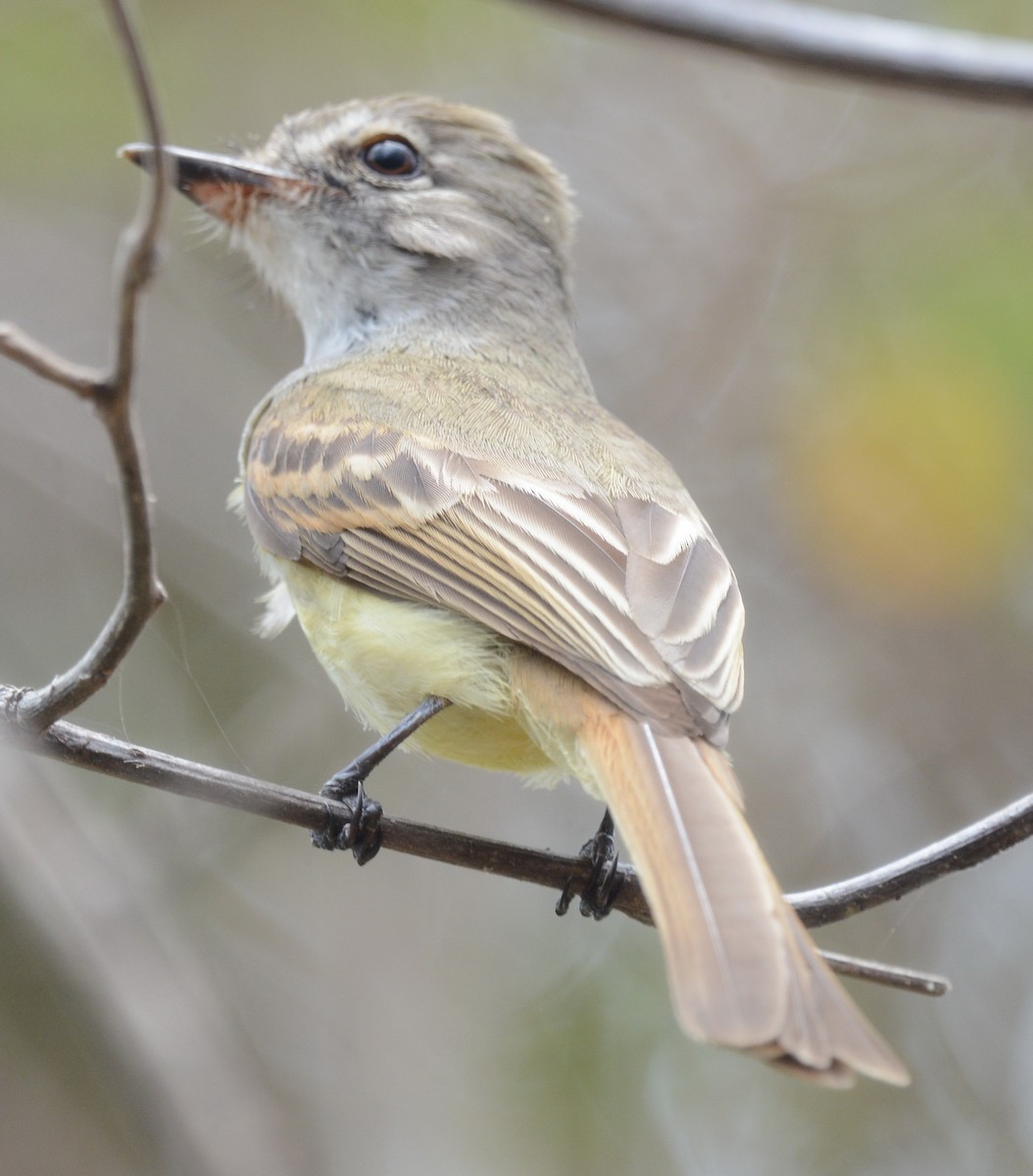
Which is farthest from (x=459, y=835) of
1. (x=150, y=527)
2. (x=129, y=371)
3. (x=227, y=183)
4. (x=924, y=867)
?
(x=227, y=183)

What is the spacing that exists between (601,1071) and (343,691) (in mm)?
3290

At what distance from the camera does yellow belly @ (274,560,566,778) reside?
3375 millimetres

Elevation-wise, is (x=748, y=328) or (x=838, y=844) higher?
(x=748, y=328)

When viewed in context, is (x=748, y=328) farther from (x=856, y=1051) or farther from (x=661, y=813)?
(x=856, y=1051)

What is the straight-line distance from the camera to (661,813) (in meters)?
2.77

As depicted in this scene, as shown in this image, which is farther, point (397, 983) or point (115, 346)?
point (397, 983)

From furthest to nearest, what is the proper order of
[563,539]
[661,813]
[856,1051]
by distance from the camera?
1. [563,539]
2. [661,813]
3. [856,1051]

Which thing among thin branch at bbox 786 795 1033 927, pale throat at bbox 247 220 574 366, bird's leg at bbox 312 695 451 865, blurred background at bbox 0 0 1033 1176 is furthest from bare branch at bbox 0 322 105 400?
blurred background at bbox 0 0 1033 1176

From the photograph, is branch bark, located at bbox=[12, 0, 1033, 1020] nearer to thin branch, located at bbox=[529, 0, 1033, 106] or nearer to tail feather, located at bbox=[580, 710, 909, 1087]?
thin branch, located at bbox=[529, 0, 1033, 106]

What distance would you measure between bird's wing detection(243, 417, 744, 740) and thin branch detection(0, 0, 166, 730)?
3.60ft

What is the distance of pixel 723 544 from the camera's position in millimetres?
6871

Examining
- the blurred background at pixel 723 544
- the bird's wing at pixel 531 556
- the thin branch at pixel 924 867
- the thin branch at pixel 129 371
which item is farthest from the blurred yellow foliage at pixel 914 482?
the thin branch at pixel 129 371

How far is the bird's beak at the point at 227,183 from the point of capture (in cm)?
480

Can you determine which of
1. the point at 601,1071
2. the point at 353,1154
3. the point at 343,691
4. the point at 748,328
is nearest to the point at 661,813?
the point at 343,691
